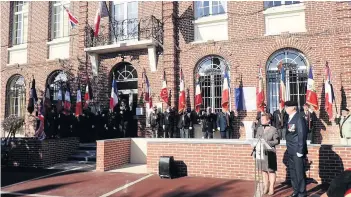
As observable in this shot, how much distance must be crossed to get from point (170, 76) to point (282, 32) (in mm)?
4891

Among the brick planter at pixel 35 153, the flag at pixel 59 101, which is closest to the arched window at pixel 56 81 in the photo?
the flag at pixel 59 101

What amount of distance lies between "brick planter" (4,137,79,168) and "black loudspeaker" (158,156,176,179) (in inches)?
181

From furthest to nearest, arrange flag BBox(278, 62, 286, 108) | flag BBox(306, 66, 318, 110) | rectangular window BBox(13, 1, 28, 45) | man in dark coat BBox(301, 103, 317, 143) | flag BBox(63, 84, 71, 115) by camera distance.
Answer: rectangular window BBox(13, 1, 28, 45) → flag BBox(63, 84, 71, 115) → flag BBox(278, 62, 286, 108) → flag BBox(306, 66, 318, 110) → man in dark coat BBox(301, 103, 317, 143)

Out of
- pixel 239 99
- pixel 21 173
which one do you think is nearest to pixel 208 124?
pixel 239 99

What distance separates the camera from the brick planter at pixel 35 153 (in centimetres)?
999

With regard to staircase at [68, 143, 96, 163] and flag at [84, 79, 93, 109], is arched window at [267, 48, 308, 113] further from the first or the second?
flag at [84, 79, 93, 109]

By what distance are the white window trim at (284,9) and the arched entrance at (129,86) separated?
21.0 feet

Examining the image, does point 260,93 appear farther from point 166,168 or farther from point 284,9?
point 166,168

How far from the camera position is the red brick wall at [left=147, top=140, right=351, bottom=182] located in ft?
21.7

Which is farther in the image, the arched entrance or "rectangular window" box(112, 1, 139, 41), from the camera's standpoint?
"rectangular window" box(112, 1, 139, 41)

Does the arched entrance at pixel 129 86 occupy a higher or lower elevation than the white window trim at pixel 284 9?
lower

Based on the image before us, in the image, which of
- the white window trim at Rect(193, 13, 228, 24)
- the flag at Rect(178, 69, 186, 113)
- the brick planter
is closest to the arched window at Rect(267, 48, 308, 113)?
the white window trim at Rect(193, 13, 228, 24)

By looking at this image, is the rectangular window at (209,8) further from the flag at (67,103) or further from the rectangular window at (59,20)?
the rectangular window at (59,20)

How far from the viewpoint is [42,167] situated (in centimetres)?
989
